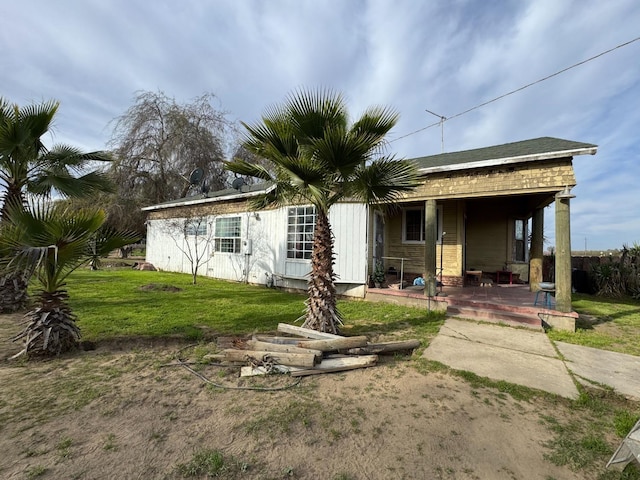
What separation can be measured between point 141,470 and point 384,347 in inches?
134

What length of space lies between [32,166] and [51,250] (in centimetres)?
427

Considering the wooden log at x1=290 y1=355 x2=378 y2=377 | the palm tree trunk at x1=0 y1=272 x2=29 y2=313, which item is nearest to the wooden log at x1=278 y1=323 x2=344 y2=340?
the wooden log at x1=290 y1=355 x2=378 y2=377

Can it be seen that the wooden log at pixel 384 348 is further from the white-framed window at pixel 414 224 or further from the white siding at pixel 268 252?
the white-framed window at pixel 414 224

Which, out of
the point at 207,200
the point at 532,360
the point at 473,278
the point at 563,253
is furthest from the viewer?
the point at 207,200

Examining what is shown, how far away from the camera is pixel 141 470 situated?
2.12m

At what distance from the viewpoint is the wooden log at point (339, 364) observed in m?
3.90

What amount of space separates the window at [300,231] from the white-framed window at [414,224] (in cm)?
350

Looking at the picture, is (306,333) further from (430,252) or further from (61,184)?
(61,184)

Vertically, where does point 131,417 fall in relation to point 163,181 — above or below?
below

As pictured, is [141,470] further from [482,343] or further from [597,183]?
[597,183]

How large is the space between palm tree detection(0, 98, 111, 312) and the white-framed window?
922 centimetres

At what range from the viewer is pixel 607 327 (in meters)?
6.59

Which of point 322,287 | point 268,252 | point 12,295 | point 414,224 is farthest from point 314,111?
point 12,295

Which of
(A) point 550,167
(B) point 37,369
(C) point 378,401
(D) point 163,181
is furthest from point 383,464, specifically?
(D) point 163,181
